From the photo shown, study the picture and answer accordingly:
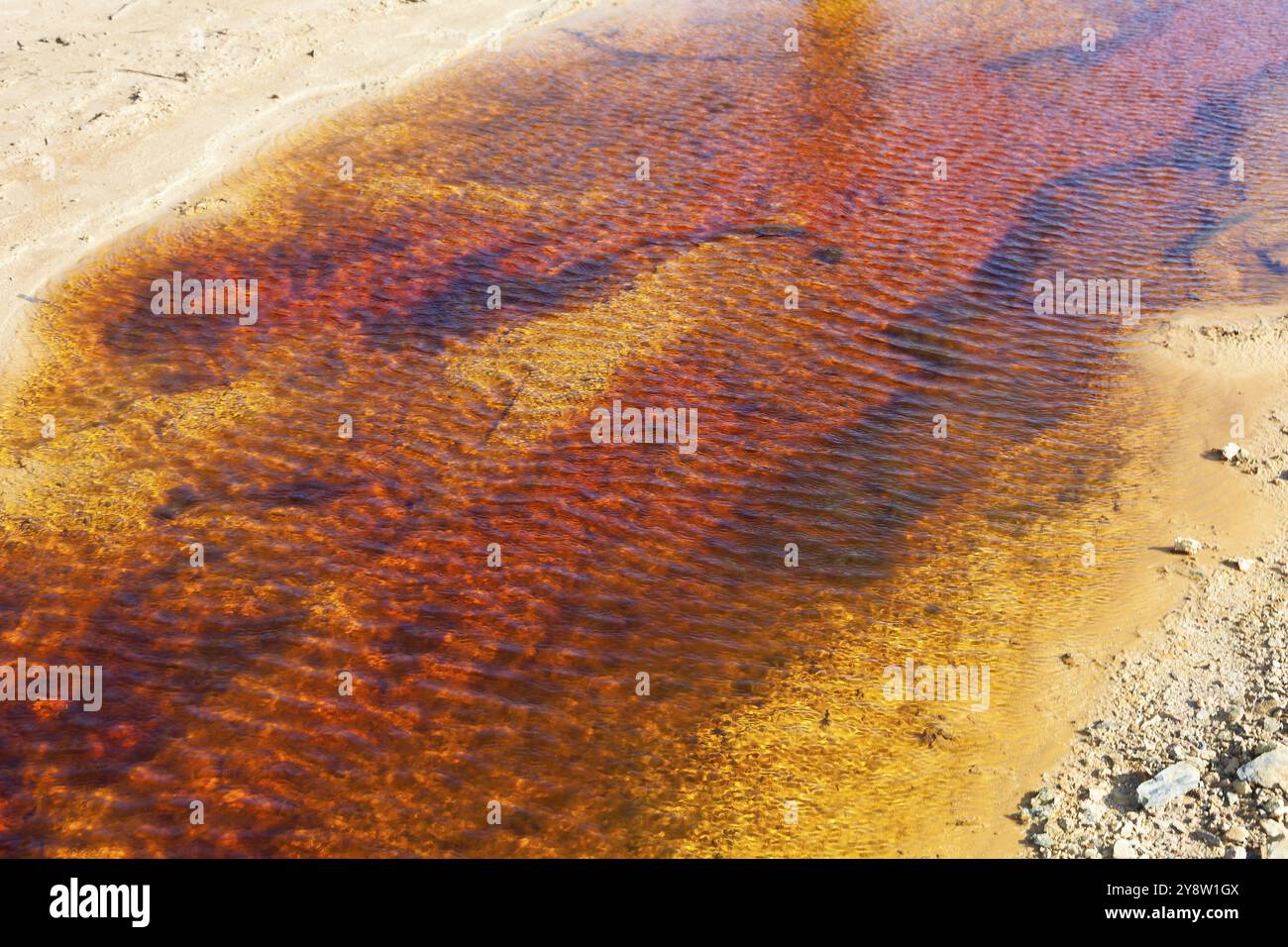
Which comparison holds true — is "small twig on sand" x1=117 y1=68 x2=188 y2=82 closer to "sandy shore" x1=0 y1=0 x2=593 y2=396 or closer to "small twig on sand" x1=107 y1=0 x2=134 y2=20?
"sandy shore" x1=0 y1=0 x2=593 y2=396

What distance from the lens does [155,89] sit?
17.7 meters

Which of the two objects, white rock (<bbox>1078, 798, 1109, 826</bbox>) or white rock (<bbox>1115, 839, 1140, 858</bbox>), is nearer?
white rock (<bbox>1115, 839, 1140, 858</bbox>)

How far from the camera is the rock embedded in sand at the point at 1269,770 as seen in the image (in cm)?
708

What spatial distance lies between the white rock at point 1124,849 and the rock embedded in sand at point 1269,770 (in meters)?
1.01

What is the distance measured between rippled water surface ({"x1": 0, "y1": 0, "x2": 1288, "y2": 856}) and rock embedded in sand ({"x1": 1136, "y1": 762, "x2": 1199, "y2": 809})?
3.34 ft

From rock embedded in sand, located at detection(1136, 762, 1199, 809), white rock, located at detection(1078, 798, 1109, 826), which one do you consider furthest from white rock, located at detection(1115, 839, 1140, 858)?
rock embedded in sand, located at detection(1136, 762, 1199, 809)

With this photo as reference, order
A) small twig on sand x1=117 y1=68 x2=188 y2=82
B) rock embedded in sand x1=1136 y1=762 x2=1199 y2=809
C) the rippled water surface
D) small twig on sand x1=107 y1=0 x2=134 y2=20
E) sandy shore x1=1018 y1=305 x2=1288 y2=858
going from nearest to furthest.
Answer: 1. sandy shore x1=1018 y1=305 x2=1288 y2=858
2. rock embedded in sand x1=1136 y1=762 x2=1199 y2=809
3. the rippled water surface
4. small twig on sand x1=117 y1=68 x2=188 y2=82
5. small twig on sand x1=107 y1=0 x2=134 y2=20

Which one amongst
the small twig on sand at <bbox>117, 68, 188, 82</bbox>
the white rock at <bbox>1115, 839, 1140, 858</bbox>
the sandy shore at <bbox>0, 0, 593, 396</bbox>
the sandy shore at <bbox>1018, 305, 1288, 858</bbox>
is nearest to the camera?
the white rock at <bbox>1115, 839, 1140, 858</bbox>

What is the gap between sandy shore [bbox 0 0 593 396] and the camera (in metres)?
14.7

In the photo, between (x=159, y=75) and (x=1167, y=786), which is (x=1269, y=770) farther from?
(x=159, y=75)

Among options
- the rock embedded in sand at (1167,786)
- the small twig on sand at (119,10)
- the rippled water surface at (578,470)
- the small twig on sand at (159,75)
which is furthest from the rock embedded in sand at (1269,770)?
the small twig on sand at (119,10)

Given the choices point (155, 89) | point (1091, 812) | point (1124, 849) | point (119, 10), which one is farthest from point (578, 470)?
point (119, 10)

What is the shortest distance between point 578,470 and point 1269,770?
6.60 metres

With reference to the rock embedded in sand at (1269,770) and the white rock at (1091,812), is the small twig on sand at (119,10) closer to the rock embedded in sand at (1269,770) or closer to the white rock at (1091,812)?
the white rock at (1091,812)
